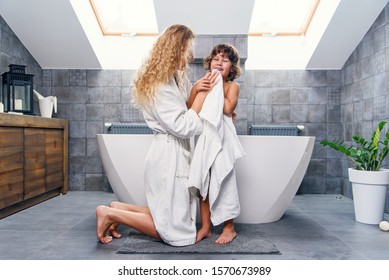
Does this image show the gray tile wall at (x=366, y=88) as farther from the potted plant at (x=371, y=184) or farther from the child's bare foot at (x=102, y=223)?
the child's bare foot at (x=102, y=223)

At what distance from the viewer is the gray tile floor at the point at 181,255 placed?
6.12ft

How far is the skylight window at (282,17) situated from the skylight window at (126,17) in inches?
41.8

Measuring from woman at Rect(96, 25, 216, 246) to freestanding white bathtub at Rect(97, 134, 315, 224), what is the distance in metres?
0.57

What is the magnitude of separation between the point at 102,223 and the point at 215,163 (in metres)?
0.69

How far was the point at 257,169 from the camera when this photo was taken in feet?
8.20

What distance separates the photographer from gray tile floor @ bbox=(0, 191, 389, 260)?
1865 mm

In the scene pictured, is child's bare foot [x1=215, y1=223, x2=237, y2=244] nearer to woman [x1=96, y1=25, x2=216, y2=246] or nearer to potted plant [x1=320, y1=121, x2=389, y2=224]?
woman [x1=96, y1=25, x2=216, y2=246]

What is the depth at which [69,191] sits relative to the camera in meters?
3.92

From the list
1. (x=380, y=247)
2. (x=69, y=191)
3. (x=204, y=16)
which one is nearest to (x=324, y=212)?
(x=380, y=247)

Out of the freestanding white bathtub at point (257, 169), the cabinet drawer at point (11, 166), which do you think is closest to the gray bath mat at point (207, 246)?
the freestanding white bathtub at point (257, 169)

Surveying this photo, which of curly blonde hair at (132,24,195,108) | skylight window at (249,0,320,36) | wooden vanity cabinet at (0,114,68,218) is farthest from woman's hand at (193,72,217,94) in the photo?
skylight window at (249,0,320,36)
